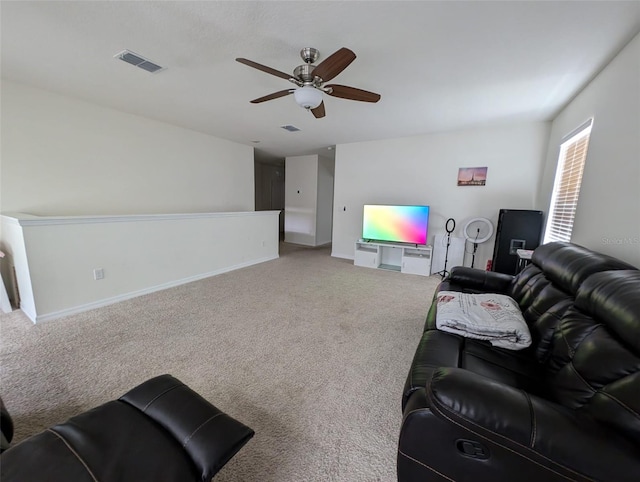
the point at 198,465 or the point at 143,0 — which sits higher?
the point at 143,0

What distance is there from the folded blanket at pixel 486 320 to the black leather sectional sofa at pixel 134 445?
1266mm

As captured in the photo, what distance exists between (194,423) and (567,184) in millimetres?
4001

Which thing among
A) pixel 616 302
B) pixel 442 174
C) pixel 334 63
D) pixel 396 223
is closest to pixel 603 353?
pixel 616 302

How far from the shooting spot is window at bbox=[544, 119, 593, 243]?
99.9 inches

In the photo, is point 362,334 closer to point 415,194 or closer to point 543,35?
point 543,35

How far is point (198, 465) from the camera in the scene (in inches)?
32.2

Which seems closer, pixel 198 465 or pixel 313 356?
pixel 198 465

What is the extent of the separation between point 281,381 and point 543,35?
3.08m

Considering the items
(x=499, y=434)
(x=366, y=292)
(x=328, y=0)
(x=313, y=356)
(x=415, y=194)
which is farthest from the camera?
(x=415, y=194)

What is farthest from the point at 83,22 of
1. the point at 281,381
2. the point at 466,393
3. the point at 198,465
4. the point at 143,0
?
the point at 466,393

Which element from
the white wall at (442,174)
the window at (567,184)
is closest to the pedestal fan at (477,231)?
the white wall at (442,174)

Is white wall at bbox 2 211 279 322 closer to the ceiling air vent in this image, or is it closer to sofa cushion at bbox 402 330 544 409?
the ceiling air vent

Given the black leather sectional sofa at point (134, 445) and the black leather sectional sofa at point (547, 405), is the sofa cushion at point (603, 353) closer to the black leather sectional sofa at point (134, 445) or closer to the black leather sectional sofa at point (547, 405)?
the black leather sectional sofa at point (547, 405)

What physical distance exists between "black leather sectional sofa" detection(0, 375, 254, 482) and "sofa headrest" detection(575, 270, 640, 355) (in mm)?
1420
